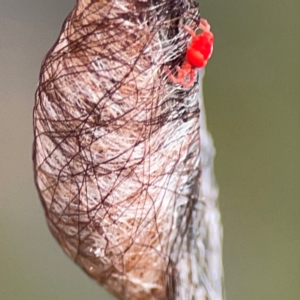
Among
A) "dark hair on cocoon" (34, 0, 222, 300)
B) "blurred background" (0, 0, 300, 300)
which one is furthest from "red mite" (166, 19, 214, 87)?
"blurred background" (0, 0, 300, 300)

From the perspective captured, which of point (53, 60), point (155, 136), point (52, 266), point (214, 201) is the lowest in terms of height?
point (52, 266)

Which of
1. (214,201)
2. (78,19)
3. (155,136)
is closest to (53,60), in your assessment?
(78,19)

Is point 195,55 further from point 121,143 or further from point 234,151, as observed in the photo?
point 234,151

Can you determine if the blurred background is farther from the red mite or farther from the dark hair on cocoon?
the red mite

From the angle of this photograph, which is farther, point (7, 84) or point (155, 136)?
point (7, 84)

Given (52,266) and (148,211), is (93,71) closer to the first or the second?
(148,211)

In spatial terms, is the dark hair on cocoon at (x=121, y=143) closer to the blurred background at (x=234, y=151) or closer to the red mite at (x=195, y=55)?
the red mite at (x=195, y=55)
